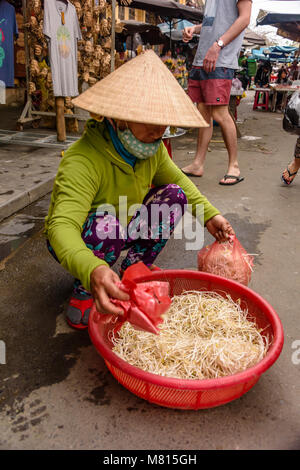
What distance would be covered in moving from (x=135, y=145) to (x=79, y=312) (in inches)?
32.2

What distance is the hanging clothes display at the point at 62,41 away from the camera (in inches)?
175

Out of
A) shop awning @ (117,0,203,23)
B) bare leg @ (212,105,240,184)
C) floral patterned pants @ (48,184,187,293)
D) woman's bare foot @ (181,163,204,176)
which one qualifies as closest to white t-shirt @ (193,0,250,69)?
bare leg @ (212,105,240,184)

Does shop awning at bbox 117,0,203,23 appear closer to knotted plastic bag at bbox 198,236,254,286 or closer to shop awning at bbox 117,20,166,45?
shop awning at bbox 117,20,166,45

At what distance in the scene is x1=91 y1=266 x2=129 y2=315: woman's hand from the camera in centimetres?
113

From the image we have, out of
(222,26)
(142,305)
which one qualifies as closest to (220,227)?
(142,305)

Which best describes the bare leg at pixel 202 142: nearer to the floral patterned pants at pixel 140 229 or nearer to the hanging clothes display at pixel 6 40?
the floral patterned pants at pixel 140 229

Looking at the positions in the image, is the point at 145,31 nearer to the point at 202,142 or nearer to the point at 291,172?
the point at 202,142

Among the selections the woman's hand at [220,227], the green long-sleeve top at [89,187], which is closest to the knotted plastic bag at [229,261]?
the woman's hand at [220,227]

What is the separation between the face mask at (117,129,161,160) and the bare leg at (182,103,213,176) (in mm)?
2455

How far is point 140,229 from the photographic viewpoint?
1884 mm

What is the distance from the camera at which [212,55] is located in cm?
345

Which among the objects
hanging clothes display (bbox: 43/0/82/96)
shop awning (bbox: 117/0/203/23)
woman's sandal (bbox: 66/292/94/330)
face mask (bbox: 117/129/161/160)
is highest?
shop awning (bbox: 117/0/203/23)

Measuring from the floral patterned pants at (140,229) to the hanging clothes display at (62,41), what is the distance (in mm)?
3444
